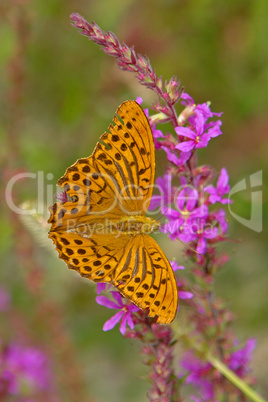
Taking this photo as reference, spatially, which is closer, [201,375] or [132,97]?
[201,375]

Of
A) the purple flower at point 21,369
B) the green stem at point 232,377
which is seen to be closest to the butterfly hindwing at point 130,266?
the green stem at point 232,377

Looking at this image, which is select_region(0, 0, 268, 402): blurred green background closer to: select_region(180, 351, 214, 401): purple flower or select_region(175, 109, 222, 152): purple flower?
select_region(180, 351, 214, 401): purple flower

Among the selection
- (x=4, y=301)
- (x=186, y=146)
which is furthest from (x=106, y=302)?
(x=4, y=301)

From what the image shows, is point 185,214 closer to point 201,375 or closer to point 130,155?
point 130,155

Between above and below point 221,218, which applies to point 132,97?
above

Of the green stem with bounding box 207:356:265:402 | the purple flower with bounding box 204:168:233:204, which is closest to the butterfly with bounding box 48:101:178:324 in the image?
the purple flower with bounding box 204:168:233:204

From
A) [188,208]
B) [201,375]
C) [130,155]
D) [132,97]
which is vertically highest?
[132,97]

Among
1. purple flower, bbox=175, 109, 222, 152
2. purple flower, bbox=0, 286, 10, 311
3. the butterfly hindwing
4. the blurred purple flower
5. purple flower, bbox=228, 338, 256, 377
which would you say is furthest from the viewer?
purple flower, bbox=0, 286, 10, 311
